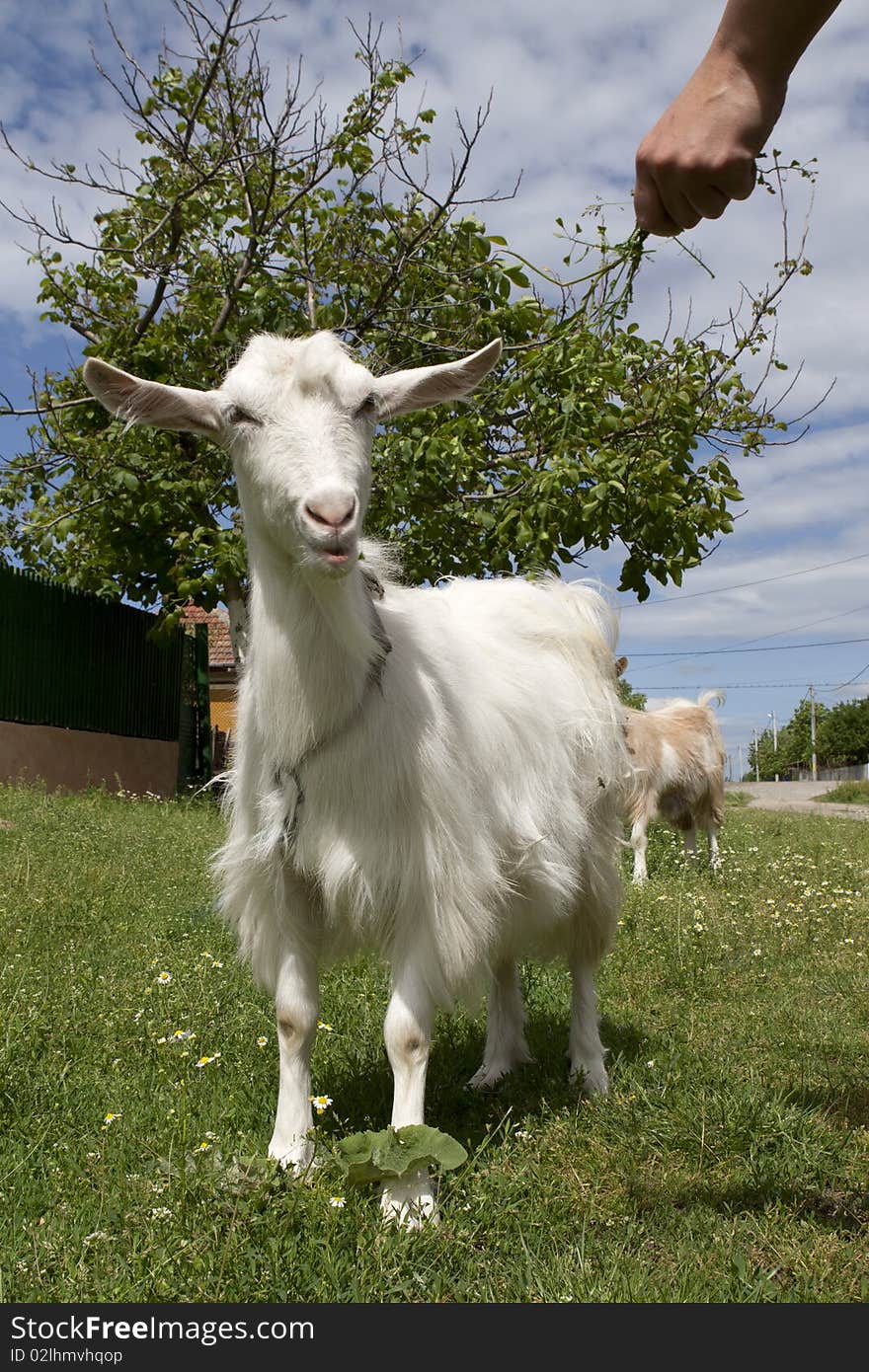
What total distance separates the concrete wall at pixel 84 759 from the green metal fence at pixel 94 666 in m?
0.17

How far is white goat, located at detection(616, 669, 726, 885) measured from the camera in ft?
35.6

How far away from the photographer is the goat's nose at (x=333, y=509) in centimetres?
269

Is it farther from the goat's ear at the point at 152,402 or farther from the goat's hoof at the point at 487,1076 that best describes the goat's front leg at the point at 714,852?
the goat's ear at the point at 152,402

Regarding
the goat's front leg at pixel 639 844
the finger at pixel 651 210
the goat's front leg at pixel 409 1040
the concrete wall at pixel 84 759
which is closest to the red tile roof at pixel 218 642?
the concrete wall at pixel 84 759

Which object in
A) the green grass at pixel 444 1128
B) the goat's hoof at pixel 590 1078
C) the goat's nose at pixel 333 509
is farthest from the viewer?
the goat's hoof at pixel 590 1078

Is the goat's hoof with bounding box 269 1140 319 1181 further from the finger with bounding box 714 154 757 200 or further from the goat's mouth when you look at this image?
the finger with bounding box 714 154 757 200

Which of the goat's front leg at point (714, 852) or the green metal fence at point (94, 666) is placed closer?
the goat's front leg at point (714, 852)

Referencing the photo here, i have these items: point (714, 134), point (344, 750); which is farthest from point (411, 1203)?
point (714, 134)

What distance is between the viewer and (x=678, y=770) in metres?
11.2

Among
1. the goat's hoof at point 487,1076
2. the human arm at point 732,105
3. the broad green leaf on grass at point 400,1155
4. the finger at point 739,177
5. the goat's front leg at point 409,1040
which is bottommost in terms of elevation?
the goat's hoof at point 487,1076

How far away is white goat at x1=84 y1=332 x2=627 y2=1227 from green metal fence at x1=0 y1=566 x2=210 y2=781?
31.8 ft

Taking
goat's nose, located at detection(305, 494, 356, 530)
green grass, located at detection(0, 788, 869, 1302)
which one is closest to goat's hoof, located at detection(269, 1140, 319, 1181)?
green grass, located at detection(0, 788, 869, 1302)

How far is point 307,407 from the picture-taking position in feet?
9.57

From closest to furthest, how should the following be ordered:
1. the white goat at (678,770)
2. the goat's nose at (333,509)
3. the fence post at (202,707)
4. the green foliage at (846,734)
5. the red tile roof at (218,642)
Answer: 1. the goat's nose at (333,509)
2. the white goat at (678,770)
3. the fence post at (202,707)
4. the red tile roof at (218,642)
5. the green foliage at (846,734)
